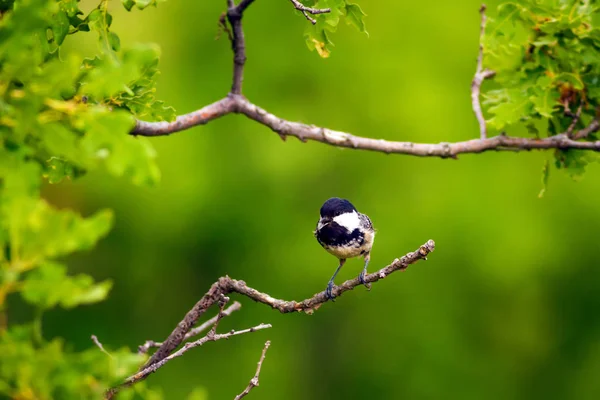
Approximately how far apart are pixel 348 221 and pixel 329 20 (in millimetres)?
1759

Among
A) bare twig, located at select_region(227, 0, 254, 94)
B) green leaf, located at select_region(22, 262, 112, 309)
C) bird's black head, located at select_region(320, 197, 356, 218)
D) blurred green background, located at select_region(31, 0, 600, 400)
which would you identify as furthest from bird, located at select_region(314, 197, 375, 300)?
blurred green background, located at select_region(31, 0, 600, 400)

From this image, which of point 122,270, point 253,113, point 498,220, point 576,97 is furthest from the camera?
point 122,270

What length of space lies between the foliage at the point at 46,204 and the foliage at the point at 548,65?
2687mm

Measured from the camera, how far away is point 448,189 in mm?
9234

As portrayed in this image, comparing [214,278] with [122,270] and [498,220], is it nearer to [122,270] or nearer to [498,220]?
[122,270]

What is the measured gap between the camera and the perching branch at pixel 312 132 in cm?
369

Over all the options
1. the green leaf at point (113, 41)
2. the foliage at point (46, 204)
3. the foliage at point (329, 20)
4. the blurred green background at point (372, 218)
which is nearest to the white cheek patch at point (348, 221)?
the foliage at point (329, 20)

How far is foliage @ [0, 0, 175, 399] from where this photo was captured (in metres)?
1.57

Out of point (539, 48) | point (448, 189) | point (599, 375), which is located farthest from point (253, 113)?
point (599, 375)

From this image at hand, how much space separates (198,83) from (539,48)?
5921mm

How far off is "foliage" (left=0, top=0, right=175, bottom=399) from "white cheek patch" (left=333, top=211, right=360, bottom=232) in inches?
115

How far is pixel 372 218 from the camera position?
925 cm

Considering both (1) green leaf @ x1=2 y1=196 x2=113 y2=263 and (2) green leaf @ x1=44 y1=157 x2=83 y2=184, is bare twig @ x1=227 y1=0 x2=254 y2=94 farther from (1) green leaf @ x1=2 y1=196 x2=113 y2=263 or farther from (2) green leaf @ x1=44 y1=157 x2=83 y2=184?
(1) green leaf @ x1=2 y1=196 x2=113 y2=263

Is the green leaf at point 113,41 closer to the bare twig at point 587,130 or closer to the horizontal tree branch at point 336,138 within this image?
the horizontal tree branch at point 336,138
